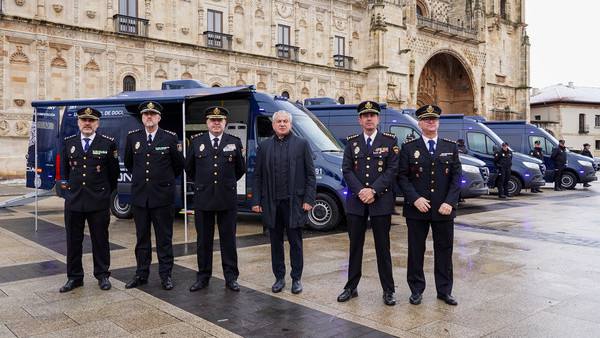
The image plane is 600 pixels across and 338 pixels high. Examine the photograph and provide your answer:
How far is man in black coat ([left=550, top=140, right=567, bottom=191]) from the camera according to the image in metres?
20.3

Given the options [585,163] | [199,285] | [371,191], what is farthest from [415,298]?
[585,163]

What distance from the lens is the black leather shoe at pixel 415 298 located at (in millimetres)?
5301

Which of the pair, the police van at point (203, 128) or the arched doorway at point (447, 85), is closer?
the police van at point (203, 128)

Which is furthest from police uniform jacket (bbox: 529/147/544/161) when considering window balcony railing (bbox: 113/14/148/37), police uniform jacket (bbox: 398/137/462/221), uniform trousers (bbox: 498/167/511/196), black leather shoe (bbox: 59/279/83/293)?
black leather shoe (bbox: 59/279/83/293)

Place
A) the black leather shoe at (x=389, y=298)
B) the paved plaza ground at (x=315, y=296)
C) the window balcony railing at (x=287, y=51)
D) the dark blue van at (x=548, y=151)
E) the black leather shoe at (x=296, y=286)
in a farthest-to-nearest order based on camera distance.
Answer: the window balcony railing at (x=287, y=51) → the dark blue van at (x=548, y=151) → the black leather shoe at (x=296, y=286) → the black leather shoe at (x=389, y=298) → the paved plaza ground at (x=315, y=296)

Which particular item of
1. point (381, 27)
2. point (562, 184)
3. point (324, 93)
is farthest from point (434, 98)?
point (562, 184)

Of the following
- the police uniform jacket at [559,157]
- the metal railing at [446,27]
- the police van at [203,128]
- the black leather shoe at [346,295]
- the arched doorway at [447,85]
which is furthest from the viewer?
the arched doorway at [447,85]

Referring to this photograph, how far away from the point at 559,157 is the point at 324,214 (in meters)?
14.6

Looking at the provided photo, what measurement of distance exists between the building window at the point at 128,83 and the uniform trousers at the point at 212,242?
20572 millimetres

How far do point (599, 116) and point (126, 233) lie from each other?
63.6m

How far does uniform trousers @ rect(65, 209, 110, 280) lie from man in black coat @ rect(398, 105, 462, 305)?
3.56 meters

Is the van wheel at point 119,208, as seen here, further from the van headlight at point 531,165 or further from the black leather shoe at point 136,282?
the van headlight at point 531,165

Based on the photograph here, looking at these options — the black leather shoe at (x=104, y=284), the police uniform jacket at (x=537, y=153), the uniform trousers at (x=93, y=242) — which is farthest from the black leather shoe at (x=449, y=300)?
the police uniform jacket at (x=537, y=153)

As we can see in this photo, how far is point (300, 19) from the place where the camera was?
31.3m
